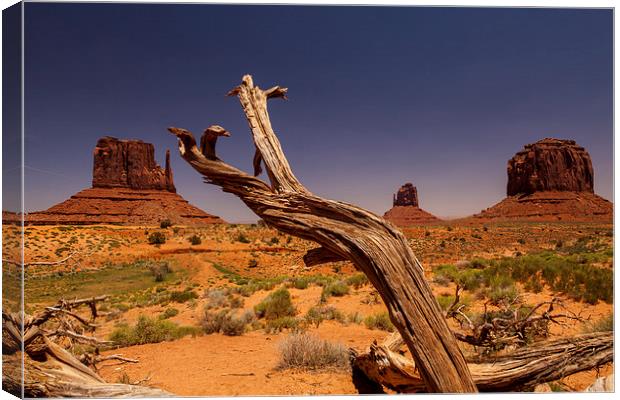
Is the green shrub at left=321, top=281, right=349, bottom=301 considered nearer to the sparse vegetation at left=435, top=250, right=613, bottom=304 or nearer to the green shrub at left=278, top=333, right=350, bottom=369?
the sparse vegetation at left=435, top=250, right=613, bottom=304

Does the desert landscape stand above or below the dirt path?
above

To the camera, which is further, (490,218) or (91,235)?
(490,218)

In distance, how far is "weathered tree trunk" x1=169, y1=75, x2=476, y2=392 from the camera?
2.88 metres

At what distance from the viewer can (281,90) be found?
3471 millimetres

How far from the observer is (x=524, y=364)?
11.2ft

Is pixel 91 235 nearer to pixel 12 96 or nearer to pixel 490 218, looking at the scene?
pixel 12 96

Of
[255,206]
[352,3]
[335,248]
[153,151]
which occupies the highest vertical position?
[153,151]

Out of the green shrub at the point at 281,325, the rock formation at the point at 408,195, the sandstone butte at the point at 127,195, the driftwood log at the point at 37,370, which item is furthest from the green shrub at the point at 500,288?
the rock formation at the point at 408,195

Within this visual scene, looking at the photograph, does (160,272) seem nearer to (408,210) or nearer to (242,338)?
(242,338)

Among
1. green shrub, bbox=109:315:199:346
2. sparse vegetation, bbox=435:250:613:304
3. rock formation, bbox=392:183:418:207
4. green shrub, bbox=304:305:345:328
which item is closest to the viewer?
green shrub, bbox=109:315:199:346

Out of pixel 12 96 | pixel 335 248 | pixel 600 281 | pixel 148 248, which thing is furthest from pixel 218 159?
pixel 148 248

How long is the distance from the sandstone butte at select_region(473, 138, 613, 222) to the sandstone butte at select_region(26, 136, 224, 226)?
50.3 meters

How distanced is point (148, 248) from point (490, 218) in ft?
165

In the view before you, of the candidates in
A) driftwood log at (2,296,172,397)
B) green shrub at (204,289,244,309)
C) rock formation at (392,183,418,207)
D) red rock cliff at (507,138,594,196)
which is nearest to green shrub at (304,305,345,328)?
green shrub at (204,289,244,309)
